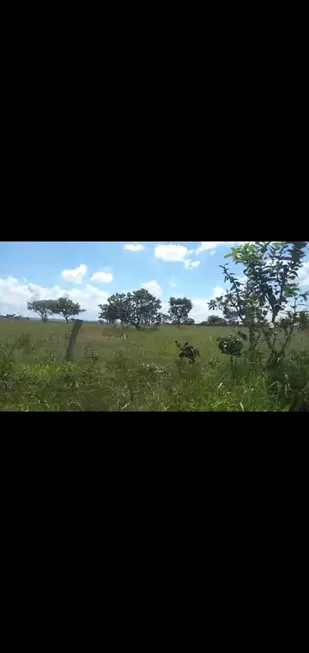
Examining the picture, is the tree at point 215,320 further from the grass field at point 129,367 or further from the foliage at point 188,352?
the foliage at point 188,352

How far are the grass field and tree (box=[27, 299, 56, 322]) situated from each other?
5 cm

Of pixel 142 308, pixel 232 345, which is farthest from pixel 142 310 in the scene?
pixel 232 345

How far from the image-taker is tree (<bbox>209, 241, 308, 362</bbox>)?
6.08 feet

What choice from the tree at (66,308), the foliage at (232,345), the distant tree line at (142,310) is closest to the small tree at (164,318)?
the distant tree line at (142,310)

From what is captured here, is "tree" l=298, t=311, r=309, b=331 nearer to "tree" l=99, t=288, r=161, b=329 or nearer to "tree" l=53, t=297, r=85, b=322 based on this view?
"tree" l=99, t=288, r=161, b=329

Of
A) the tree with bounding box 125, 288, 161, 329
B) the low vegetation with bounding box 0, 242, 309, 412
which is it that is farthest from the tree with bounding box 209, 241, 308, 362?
the tree with bounding box 125, 288, 161, 329

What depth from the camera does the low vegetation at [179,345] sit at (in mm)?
1806

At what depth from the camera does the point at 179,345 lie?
1.85 m

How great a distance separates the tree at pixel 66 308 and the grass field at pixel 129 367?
0.19ft

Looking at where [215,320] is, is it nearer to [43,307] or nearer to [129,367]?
[129,367]
